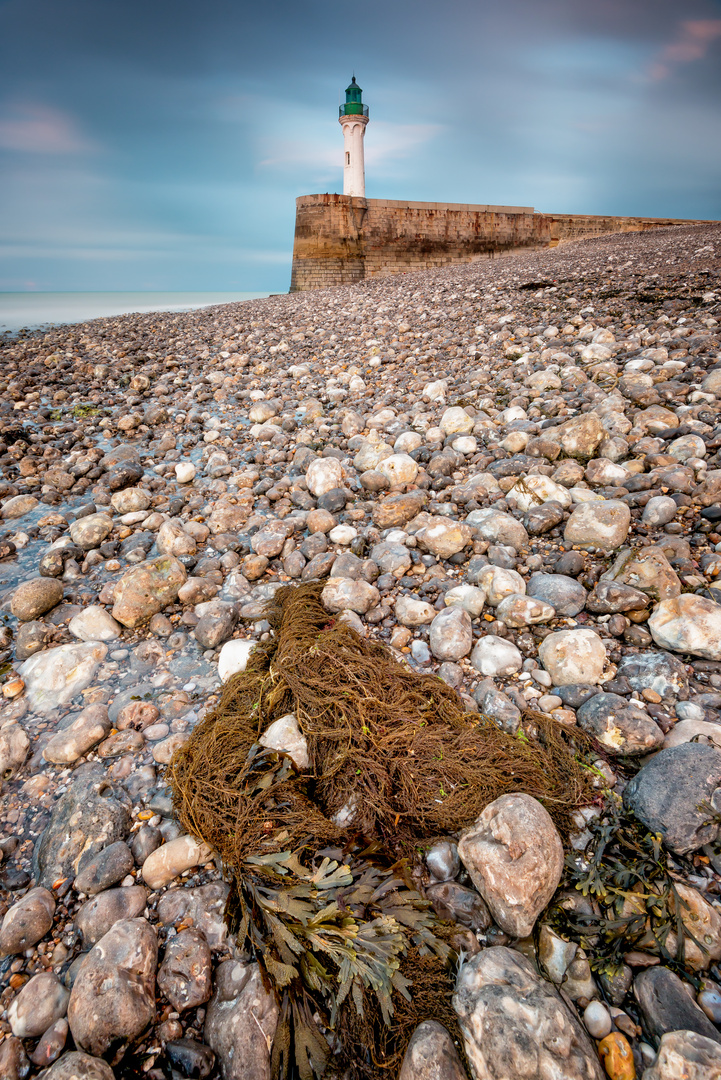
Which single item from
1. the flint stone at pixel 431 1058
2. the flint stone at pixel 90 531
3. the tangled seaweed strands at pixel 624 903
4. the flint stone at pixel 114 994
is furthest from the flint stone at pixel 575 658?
the flint stone at pixel 90 531

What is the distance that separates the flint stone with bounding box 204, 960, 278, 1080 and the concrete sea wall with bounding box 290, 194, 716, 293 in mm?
22162

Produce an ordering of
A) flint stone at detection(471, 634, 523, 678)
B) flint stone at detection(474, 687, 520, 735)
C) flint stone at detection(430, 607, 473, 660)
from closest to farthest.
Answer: flint stone at detection(474, 687, 520, 735) < flint stone at detection(471, 634, 523, 678) < flint stone at detection(430, 607, 473, 660)

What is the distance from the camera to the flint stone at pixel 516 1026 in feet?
3.70

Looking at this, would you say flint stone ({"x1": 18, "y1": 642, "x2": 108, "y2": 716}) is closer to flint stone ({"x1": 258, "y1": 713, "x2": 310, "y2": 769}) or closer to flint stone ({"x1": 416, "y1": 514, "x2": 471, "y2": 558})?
flint stone ({"x1": 258, "y1": 713, "x2": 310, "y2": 769})


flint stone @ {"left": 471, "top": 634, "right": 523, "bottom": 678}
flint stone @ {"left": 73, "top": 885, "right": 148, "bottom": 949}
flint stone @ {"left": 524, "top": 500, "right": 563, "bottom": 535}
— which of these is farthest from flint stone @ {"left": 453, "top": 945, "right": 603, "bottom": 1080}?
flint stone @ {"left": 524, "top": 500, "right": 563, "bottom": 535}

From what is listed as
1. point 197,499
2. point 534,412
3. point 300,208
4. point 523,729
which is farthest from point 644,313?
point 300,208

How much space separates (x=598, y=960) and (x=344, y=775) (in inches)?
35.5

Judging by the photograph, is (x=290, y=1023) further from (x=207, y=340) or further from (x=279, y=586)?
(x=207, y=340)

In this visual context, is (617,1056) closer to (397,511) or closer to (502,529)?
(502,529)

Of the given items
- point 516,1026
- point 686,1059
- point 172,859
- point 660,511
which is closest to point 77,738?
point 172,859

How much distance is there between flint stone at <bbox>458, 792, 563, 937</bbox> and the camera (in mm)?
1403

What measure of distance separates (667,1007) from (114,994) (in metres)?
1.38

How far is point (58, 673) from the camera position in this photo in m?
2.46

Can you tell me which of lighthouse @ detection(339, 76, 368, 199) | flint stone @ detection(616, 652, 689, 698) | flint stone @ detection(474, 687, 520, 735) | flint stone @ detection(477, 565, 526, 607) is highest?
lighthouse @ detection(339, 76, 368, 199)
